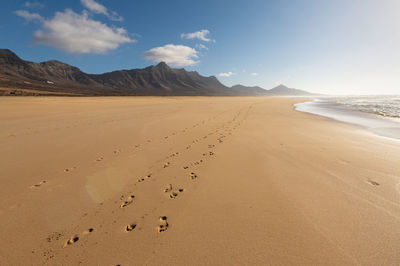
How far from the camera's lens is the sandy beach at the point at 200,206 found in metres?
1.96

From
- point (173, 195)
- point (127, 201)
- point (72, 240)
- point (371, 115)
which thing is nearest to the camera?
point (72, 240)

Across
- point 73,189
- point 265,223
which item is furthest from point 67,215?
point 265,223

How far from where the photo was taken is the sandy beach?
196 cm

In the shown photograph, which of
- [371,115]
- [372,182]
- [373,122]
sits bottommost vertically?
[372,182]

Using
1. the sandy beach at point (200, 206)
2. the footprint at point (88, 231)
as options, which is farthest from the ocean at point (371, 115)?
the footprint at point (88, 231)

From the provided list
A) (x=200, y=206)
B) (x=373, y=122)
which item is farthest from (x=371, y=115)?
(x=200, y=206)

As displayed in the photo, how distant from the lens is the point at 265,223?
2.39m

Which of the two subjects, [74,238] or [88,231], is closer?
[74,238]

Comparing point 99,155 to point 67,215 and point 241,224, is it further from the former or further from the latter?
point 241,224

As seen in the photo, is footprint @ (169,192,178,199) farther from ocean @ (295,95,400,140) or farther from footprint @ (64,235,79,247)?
ocean @ (295,95,400,140)

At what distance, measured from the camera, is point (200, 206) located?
9.03 feet

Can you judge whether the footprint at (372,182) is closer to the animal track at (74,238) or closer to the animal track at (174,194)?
the animal track at (174,194)

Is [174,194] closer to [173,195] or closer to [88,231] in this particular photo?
[173,195]

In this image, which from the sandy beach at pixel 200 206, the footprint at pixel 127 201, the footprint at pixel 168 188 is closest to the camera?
the sandy beach at pixel 200 206
